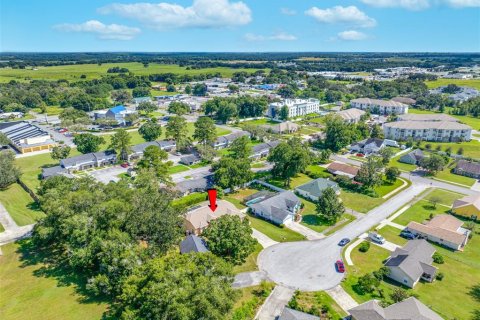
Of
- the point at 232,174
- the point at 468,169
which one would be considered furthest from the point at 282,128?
the point at 468,169

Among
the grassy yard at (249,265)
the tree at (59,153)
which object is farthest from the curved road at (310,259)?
the tree at (59,153)

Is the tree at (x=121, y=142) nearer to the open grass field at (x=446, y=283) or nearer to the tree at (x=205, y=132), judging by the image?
the tree at (x=205, y=132)

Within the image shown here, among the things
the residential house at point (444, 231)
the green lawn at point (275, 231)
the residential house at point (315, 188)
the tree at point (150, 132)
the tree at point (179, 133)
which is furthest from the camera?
the tree at point (150, 132)

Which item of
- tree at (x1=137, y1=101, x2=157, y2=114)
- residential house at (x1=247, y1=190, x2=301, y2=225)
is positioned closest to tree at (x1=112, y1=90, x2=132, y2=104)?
tree at (x1=137, y1=101, x2=157, y2=114)

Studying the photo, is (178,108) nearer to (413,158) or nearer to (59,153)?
(59,153)

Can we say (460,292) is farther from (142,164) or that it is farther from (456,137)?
(456,137)
